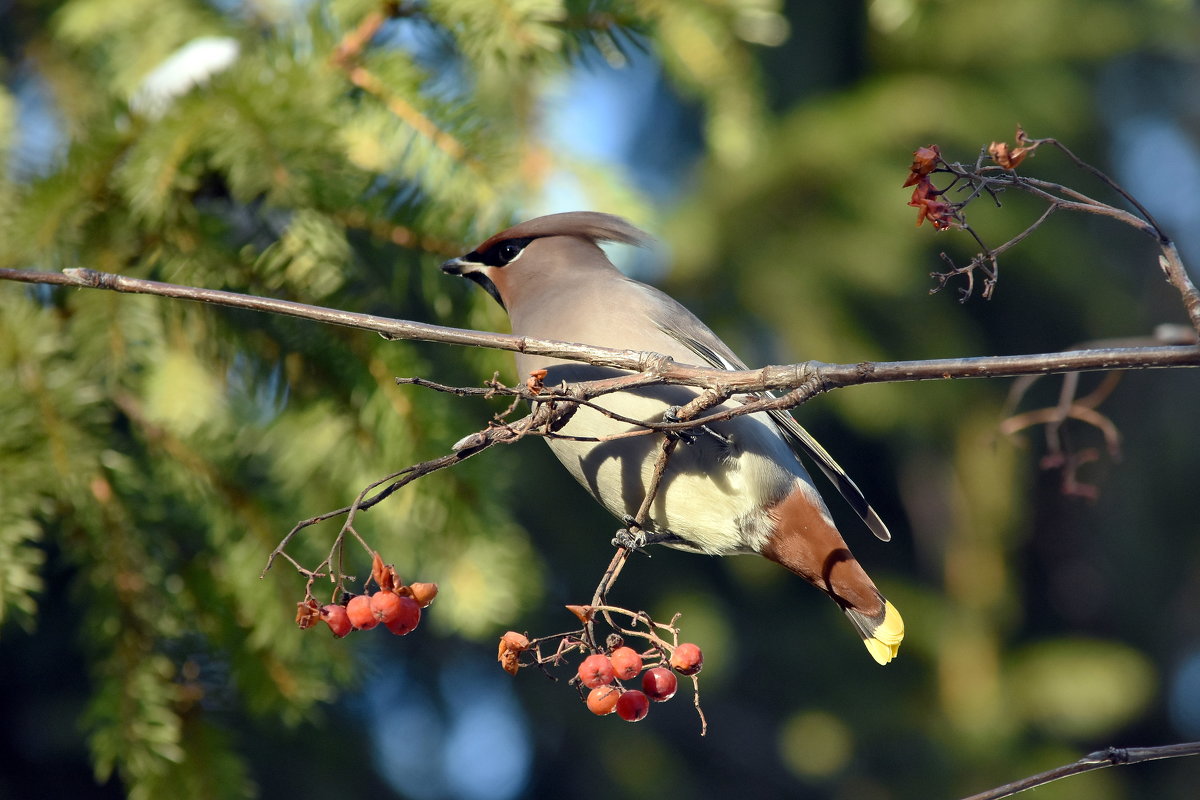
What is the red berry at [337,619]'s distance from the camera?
1543 mm

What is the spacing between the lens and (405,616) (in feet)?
5.02

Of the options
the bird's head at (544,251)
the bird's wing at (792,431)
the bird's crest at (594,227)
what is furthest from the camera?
the bird's crest at (594,227)

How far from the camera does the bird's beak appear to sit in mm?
2152

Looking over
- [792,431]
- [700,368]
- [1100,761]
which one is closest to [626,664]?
[700,368]

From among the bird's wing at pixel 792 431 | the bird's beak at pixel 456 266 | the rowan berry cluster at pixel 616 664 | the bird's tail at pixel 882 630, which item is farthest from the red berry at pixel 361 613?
the bird's tail at pixel 882 630

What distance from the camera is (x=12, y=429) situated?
1927mm

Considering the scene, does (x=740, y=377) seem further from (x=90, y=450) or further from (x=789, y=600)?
(x=789, y=600)

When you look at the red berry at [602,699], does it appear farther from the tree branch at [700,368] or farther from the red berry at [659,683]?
the tree branch at [700,368]

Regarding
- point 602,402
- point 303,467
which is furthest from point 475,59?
point 303,467

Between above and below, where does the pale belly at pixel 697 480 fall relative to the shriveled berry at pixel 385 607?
below

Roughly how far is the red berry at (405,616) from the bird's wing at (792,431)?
0.86 metres

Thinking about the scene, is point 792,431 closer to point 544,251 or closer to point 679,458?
point 679,458

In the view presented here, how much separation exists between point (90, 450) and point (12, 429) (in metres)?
0.12

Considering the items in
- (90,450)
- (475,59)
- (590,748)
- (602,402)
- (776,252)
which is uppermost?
(475,59)
